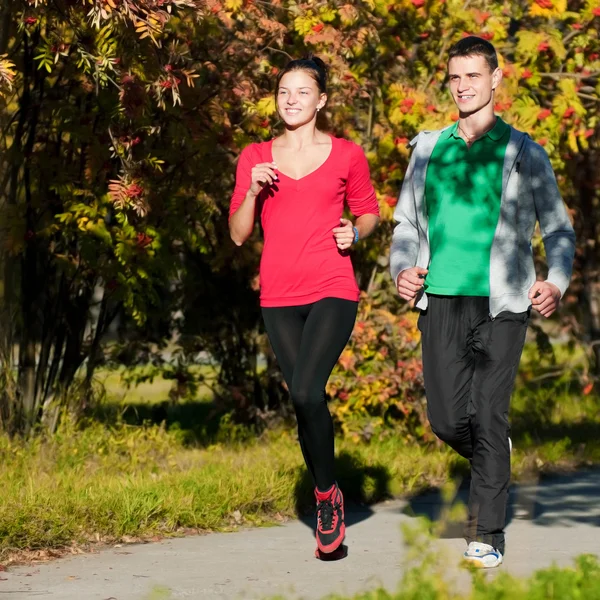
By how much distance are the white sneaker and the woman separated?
58cm

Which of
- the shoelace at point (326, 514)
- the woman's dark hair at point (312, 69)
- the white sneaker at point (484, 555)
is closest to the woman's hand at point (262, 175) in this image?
the woman's dark hair at point (312, 69)

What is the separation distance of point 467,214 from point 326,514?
1471 millimetres

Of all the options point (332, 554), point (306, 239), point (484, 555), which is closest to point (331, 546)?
point (332, 554)

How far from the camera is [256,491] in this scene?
721 centimetres

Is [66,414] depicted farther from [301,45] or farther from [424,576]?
[424,576]

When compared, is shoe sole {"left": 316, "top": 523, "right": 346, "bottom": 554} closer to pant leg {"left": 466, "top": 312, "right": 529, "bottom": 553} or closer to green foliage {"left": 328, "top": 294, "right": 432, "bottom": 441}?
pant leg {"left": 466, "top": 312, "right": 529, "bottom": 553}

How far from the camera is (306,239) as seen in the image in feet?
20.4

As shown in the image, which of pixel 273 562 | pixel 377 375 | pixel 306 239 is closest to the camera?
pixel 273 562

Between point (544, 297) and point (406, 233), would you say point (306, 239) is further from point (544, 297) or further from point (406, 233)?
point (544, 297)

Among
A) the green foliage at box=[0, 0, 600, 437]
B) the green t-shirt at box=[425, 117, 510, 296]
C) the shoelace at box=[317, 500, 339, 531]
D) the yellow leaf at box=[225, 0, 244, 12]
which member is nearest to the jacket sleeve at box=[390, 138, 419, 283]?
the green t-shirt at box=[425, 117, 510, 296]

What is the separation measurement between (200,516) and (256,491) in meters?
0.46

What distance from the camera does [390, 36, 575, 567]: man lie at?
Result: 19.9 ft

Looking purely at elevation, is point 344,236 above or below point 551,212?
below

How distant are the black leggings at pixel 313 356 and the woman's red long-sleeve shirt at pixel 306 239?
0.06m
